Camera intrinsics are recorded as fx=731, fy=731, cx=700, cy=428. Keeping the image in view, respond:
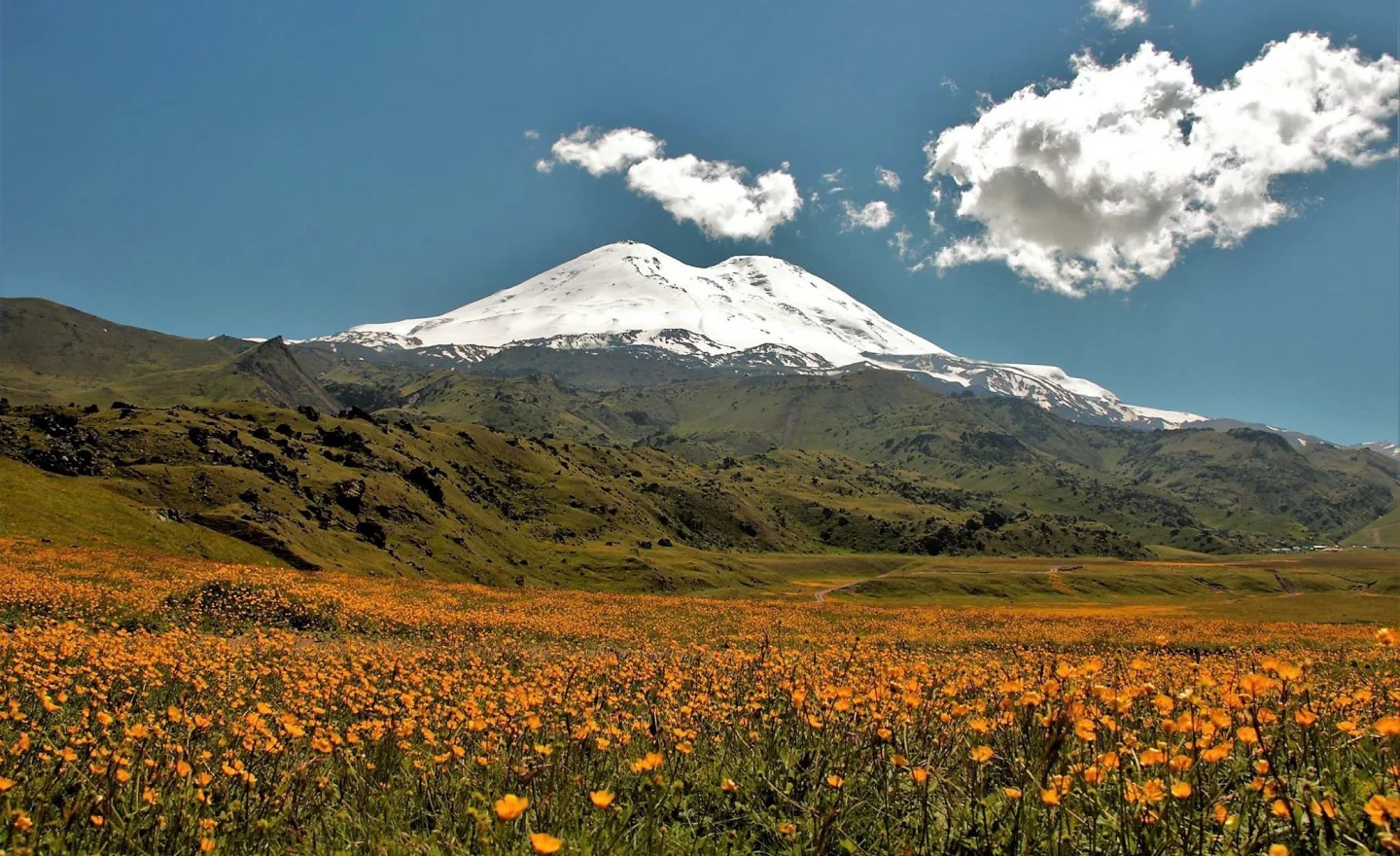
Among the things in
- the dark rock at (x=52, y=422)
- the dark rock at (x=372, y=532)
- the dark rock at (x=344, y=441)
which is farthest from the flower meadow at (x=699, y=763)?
the dark rock at (x=344, y=441)

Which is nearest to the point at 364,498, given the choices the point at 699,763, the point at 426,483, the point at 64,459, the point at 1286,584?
the point at 426,483

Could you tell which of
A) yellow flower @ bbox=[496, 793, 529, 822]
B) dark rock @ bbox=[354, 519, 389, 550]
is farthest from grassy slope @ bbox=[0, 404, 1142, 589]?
yellow flower @ bbox=[496, 793, 529, 822]

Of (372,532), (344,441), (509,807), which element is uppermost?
A: (344,441)

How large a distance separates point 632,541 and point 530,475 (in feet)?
121

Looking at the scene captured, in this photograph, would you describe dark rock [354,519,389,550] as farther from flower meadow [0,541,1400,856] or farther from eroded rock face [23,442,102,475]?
flower meadow [0,541,1400,856]

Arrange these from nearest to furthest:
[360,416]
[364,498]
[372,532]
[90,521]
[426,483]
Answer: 1. [90,521]
2. [372,532]
3. [364,498]
4. [426,483]
5. [360,416]

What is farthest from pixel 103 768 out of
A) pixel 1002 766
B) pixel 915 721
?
pixel 1002 766

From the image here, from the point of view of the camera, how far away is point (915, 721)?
7.55m

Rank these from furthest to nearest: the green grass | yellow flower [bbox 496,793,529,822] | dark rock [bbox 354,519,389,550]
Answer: the green grass
dark rock [bbox 354,519,389,550]
yellow flower [bbox 496,793,529,822]

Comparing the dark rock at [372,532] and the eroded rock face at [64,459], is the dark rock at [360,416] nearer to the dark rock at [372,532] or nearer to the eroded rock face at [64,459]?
the dark rock at [372,532]

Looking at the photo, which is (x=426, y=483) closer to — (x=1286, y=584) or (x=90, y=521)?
(x=90, y=521)

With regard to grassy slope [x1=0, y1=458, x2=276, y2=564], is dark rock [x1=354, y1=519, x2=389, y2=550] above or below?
below

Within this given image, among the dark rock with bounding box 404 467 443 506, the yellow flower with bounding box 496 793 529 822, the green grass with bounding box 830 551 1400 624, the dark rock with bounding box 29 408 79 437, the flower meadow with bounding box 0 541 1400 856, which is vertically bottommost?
the green grass with bounding box 830 551 1400 624

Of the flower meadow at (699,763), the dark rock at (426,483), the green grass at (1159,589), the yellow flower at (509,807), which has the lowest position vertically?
the green grass at (1159,589)
